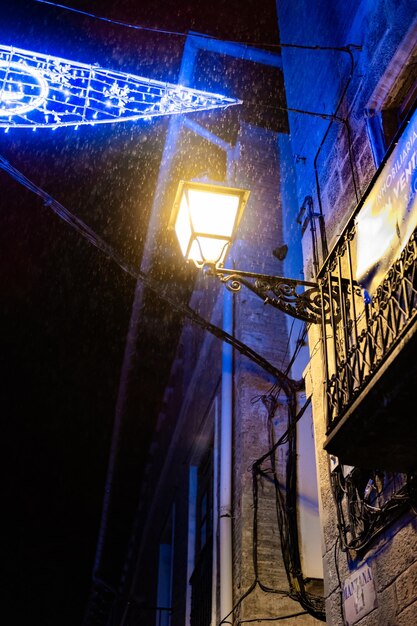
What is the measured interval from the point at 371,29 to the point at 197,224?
259 cm

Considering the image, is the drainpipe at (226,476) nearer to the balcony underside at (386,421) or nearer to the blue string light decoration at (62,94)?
the blue string light decoration at (62,94)

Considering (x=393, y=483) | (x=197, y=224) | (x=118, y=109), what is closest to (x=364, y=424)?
(x=393, y=483)

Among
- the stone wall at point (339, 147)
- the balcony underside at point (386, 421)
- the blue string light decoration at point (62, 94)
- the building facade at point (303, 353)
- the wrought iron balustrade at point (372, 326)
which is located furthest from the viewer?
the blue string light decoration at point (62, 94)

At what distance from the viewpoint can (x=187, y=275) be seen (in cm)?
1478

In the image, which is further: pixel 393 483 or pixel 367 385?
pixel 393 483

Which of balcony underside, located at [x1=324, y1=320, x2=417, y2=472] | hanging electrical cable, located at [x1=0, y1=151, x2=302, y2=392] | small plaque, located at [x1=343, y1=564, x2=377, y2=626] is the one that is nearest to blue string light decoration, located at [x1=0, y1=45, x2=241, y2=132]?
hanging electrical cable, located at [x1=0, y1=151, x2=302, y2=392]

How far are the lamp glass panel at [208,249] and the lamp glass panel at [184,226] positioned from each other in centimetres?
8

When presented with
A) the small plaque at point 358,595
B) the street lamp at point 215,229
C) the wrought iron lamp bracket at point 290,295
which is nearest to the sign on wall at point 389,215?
the wrought iron lamp bracket at point 290,295

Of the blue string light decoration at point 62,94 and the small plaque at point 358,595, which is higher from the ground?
the blue string light decoration at point 62,94

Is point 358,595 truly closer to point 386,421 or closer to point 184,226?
point 386,421

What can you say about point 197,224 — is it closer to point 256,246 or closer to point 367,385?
point 367,385

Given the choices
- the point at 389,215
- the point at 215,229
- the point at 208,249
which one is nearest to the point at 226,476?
the point at 208,249

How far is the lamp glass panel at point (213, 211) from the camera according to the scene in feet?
17.7

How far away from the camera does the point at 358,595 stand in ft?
14.4
